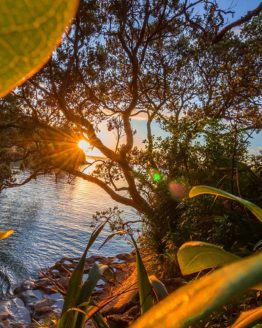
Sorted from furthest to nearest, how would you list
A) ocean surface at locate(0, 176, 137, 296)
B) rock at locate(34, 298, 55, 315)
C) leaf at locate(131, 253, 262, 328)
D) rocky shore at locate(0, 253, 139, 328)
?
ocean surface at locate(0, 176, 137, 296) → rock at locate(34, 298, 55, 315) → rocky shore at locate(0, 253, 139, 328) → leaf at locate(131, 253, 262, 328)

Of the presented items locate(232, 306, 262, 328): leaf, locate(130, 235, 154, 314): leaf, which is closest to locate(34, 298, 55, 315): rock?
locate(130, 235, 154, 314): leaf

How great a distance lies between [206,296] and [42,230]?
15.1m

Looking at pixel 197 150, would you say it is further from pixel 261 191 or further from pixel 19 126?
pixel 19 126

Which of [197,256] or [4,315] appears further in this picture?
[4,315]

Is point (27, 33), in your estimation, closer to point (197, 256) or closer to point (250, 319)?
point (250, 319)

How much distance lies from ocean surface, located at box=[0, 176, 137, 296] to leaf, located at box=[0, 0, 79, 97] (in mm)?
9519

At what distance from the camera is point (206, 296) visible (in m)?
0.14

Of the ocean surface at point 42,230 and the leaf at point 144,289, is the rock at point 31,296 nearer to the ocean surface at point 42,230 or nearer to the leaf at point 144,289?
the ocean surface at point 42,230

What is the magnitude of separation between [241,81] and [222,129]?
460 centimetres

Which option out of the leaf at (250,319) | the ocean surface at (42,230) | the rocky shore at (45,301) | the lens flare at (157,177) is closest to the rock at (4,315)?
the rocky shore at (45,301)

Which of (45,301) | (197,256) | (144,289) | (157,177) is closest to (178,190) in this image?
(157,177)

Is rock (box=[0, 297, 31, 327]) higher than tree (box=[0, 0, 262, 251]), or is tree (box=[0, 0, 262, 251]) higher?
tree (box=[0, 0, 262, 251])

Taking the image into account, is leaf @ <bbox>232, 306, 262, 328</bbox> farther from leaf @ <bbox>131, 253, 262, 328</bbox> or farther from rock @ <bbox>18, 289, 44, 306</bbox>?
rock @ <bbox>18, 289, 44, 306</bbox>

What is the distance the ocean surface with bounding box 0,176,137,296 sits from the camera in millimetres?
10641
